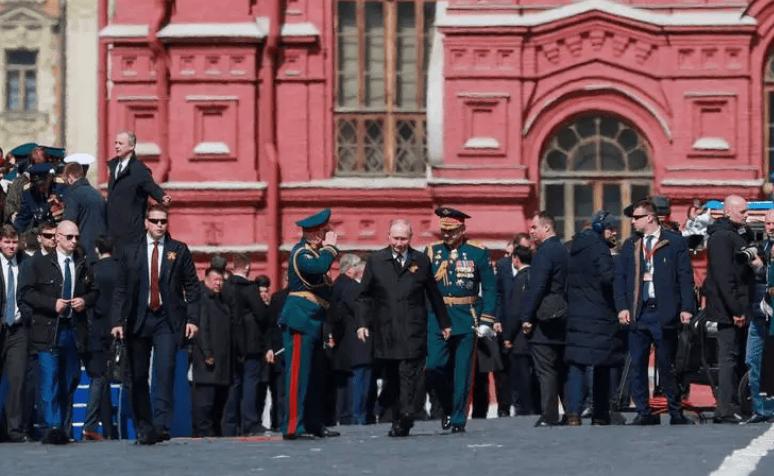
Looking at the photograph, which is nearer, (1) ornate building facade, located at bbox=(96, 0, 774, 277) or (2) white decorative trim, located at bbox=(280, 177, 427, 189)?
(1) ornate building facade, located at bbox=(96, 0, 774, 277)

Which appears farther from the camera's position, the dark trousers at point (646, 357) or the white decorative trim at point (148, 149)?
the white decorative trim at point (148, 149)

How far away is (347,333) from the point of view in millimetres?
25734

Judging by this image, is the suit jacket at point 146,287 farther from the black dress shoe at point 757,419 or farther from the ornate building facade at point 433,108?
the ornate building facade at point 433,108

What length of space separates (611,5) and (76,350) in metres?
14.0

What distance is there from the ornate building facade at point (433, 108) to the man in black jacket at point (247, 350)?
829cm

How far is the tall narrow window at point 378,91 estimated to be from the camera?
3394cm

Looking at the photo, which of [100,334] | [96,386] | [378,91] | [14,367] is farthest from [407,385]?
[378,91]

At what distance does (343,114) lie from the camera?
111ft

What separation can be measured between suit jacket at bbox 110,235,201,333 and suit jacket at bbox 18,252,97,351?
60cm

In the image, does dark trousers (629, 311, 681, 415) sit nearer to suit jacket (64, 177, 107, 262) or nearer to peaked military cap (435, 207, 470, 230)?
peaked military cap (435, 207, 470, 230)

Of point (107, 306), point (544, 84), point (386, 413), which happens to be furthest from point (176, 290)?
point (544, 84)

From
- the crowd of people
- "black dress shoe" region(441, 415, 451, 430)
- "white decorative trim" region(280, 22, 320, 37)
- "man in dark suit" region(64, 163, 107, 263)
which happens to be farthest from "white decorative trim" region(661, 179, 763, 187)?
"black dress shoe" region(441, 415, 451, 430)

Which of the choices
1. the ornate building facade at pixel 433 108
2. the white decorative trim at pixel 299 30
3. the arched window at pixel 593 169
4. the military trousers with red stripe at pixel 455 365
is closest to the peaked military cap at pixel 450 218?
the military trousers with red stripe at pixel 455 365

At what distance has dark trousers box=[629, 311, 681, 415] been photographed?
21172 millimetres
